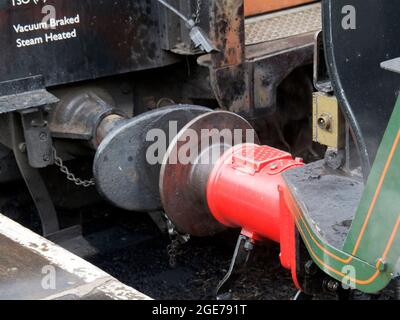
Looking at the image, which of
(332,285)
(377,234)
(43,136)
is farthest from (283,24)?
(377,234)

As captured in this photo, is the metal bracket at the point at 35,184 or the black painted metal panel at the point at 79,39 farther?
the metal bracket at the point at 35,184

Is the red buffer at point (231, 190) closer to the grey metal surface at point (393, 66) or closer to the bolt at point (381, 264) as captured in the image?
the bolt at point (381, 264)

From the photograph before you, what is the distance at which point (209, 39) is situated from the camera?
3.98 metres

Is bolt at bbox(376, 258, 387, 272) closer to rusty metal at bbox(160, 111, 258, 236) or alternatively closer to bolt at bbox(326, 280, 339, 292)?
bolt at bbox(326, 280, 339, 292)

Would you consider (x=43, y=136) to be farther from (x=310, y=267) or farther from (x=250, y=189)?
(x=310, y=267)

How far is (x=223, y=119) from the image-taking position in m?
3.60

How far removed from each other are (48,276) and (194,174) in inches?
42.4

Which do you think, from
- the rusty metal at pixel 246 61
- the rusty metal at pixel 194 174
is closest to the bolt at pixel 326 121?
the rusty metal at pixel 194 174

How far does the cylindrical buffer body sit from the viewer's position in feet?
10.4

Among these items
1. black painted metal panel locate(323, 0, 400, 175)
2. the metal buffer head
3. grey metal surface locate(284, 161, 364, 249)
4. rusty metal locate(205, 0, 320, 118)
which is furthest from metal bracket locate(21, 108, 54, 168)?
black painted metal panel locate(323, 0, 400, 175)

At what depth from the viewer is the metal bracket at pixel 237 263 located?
11.1 ft

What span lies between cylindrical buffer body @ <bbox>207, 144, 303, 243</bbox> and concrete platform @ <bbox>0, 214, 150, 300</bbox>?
740 millimetres
